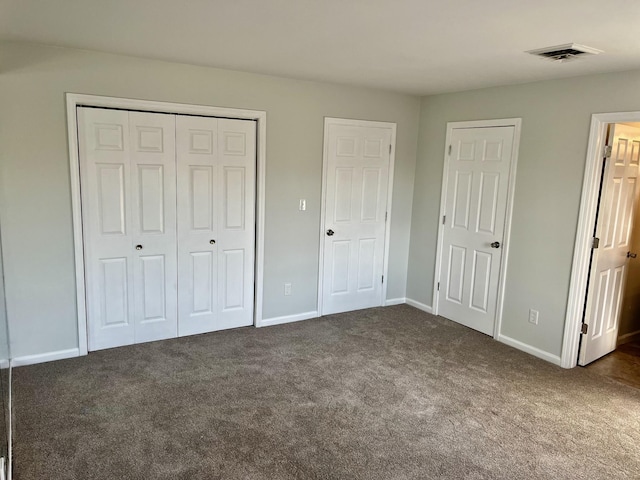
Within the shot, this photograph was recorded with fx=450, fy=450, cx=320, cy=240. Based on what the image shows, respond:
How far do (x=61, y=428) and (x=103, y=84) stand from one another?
242 cm

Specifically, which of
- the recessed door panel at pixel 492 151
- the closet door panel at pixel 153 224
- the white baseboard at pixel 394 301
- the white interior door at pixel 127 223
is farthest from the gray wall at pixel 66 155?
the recessed door panel at pixel 492 151

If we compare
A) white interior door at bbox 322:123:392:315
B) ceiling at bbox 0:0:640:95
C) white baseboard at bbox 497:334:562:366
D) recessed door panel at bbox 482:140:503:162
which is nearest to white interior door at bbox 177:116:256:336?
ceiling at bbox 0:0:640:95

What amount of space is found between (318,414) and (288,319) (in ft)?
5.65

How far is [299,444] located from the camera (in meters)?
2.60

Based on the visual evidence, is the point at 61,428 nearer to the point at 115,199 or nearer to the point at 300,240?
the point at 115,199

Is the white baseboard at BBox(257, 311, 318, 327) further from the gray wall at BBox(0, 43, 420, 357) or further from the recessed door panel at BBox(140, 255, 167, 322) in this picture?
the recessed door panel at BBox(140, 255, 167, 322)

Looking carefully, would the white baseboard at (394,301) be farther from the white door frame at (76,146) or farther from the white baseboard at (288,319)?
the white door frame at (76,146)

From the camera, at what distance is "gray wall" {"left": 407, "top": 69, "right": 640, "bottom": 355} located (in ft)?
11.5

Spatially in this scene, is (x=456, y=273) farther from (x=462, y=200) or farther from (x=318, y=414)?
(x=318, y=414)

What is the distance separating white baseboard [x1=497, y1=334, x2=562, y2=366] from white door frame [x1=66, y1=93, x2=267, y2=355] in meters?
2.44

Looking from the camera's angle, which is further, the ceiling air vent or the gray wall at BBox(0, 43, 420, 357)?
the gray wall at BBox(0, 43, 420, 357)

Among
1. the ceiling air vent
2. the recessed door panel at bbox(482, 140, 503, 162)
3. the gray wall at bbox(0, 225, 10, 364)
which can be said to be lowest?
the gray wall at bbox(0, 225, 10, 364)

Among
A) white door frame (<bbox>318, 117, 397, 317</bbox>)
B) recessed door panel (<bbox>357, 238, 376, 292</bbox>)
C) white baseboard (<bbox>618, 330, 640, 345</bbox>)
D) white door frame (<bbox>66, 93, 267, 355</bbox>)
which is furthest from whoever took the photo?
recessed door panel (<bbox>357, 238, 376, 292</bbox>)

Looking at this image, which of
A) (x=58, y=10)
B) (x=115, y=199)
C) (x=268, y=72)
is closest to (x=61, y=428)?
(x=115, y=199)
